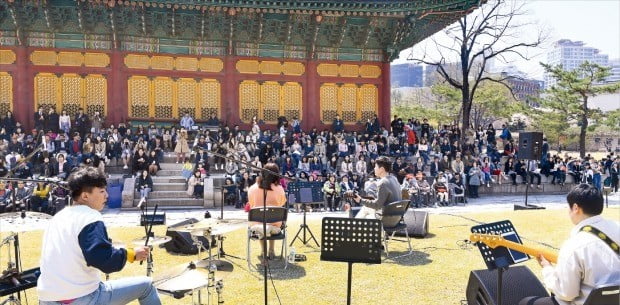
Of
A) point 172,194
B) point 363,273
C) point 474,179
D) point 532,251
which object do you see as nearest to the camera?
point 532,251

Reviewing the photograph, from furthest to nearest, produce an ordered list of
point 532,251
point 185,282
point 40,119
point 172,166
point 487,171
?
point 487,171, point 40,119, point 172,166, point 185,282, point 532,251

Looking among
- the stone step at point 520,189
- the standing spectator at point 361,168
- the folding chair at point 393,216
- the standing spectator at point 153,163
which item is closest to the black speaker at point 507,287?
the folding chair at point 393,216

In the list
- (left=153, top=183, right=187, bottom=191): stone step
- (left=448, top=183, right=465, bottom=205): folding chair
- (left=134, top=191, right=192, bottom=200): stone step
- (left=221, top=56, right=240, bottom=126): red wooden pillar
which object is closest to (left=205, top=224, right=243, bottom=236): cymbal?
(left=134, top=191, right=192, bottom=200): stone step

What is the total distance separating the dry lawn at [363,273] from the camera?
20.6 ft

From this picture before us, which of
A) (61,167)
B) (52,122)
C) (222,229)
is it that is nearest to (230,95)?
(52,122)

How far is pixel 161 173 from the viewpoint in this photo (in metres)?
17.4

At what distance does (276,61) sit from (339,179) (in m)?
6.59

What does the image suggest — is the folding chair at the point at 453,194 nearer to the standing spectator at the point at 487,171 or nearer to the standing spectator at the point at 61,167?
the standing spectator at the point at 487,171

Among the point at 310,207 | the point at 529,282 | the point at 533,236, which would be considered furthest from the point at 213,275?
the point at 310,207

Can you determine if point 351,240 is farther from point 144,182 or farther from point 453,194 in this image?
point 453,194

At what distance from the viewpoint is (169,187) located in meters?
16.6

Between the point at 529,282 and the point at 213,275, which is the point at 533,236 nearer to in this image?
the point at 529,282

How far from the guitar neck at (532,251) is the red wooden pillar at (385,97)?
1787 cm

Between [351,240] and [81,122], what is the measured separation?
16.8m
